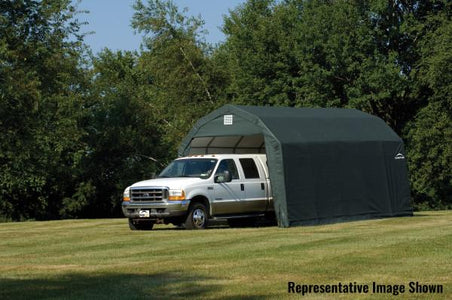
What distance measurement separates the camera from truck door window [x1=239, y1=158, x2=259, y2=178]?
24.6 meters

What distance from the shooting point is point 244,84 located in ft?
163

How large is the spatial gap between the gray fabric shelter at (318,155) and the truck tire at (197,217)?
195 cm

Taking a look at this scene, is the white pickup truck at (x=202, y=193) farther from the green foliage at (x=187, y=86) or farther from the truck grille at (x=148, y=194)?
the green foliage at (x=187, y=86)

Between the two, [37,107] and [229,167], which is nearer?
[229,167]

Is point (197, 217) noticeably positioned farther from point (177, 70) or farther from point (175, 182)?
point (177, 70)

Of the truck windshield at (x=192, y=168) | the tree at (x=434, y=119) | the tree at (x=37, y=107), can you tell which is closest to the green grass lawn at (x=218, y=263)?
the truck windshield at (x=192, y=168)

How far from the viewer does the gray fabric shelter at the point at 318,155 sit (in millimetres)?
24094

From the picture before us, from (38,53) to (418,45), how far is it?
58.5 ft

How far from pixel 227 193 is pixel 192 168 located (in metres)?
1.09

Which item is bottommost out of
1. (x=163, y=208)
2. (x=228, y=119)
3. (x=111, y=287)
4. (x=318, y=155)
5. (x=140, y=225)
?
(x=111, y=287)

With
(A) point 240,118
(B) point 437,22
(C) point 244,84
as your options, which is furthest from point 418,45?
(A) point 240,118

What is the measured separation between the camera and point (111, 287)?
1097cm

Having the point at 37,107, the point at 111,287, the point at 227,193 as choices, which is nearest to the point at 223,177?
the point at 227,193

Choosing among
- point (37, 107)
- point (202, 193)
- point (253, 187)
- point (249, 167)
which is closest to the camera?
point (202, 193)
